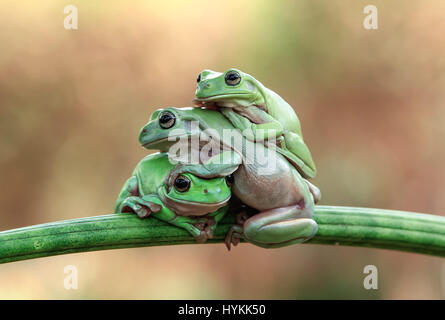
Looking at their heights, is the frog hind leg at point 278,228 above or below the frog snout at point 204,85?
below

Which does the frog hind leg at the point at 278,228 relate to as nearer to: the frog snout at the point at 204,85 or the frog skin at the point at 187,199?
the frog skin at the point at 187,199

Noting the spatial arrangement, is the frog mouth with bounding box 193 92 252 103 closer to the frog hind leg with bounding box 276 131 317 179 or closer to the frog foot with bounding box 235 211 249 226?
the frog hind leg with bounding box 276 131 317 179

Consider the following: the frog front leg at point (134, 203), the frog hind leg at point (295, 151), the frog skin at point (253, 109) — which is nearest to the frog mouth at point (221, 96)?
the frog skin at point (253, 109)

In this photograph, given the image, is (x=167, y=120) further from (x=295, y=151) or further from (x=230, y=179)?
(x=295, y=151)

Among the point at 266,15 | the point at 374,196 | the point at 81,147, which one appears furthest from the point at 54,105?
the point at 374,196

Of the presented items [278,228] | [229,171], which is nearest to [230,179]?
[229,171]

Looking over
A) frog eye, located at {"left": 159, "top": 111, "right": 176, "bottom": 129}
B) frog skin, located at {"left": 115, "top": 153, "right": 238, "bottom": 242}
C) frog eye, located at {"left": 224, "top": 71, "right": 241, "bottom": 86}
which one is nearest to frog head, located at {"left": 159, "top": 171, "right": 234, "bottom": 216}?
frog skin, located at {"left": 115, "top": 153, "right": 238, "bottom": 242}
